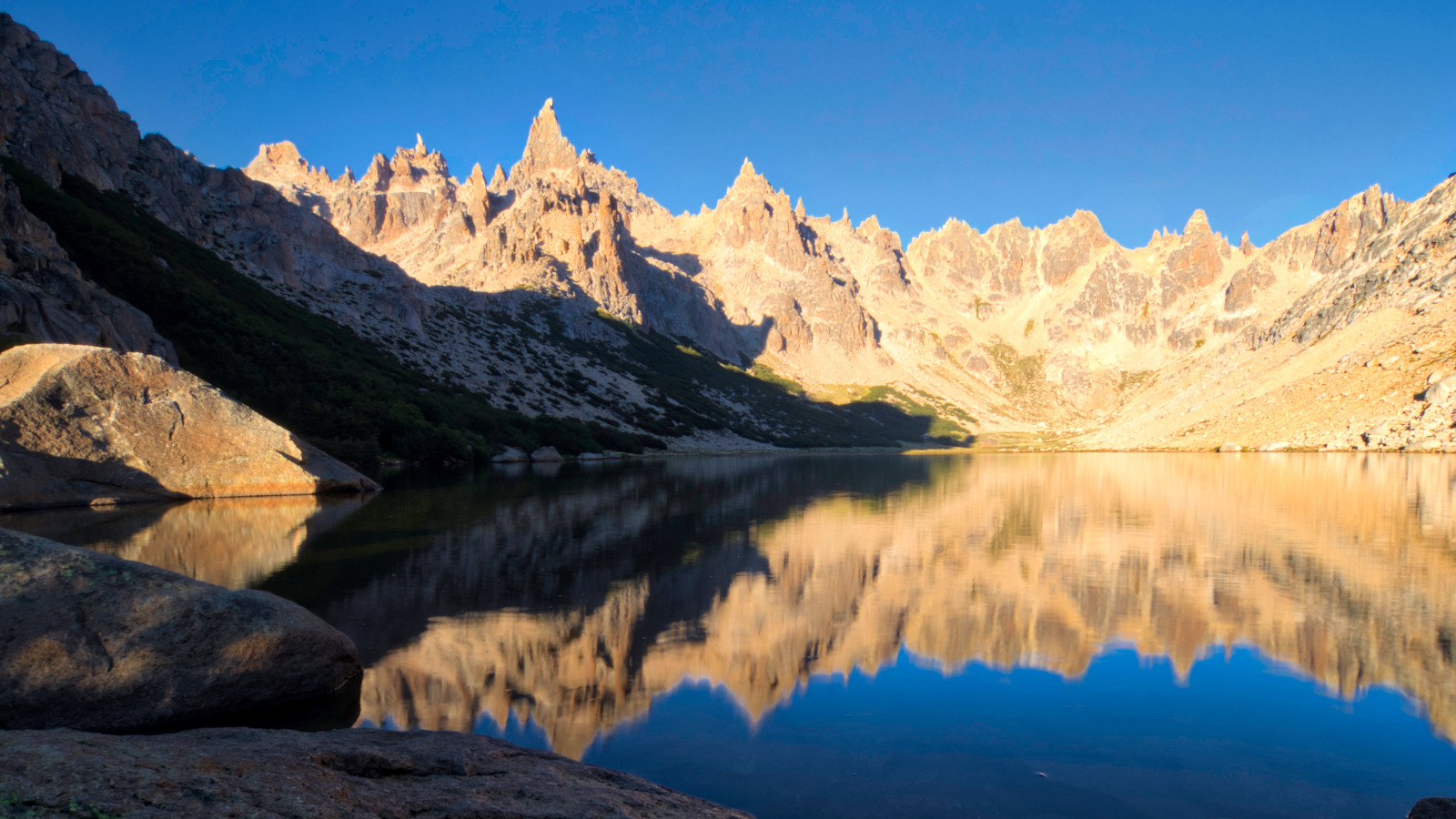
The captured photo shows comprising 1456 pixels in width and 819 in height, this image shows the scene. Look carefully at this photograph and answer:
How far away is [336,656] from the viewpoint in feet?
34.3

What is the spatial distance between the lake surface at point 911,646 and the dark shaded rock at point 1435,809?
2.10m

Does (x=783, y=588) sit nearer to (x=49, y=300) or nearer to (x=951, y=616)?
(x=951, y=616)

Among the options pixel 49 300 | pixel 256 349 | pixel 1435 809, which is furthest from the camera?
pixel 256 349

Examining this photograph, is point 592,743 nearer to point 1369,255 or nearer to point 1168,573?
point 1168,573

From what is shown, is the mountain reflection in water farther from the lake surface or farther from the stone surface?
the stone surface

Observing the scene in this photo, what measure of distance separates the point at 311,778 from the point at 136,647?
20.1 feet

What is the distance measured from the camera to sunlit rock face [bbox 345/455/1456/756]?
11.0 m

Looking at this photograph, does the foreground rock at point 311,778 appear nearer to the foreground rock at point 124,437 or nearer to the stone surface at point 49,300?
the foreground rock at point 124,437

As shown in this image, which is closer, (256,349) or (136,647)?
(136,647)

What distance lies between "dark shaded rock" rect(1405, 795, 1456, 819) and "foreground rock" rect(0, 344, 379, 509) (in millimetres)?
39625

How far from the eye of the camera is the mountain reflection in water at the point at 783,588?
37.9ft

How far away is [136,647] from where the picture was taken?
894cm

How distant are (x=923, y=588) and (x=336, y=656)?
12850mm

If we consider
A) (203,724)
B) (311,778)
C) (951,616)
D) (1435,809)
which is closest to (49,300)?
(203,724)
